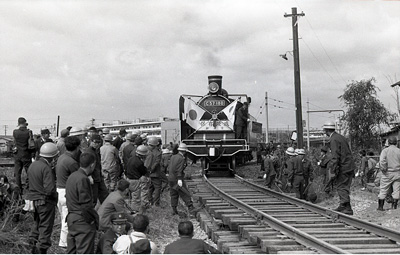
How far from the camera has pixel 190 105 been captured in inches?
733

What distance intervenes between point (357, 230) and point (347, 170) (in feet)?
6.91

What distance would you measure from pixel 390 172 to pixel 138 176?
5.79 m

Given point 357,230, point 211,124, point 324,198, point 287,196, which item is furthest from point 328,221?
point 211,124

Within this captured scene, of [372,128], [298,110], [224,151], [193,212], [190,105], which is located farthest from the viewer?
[372,128]

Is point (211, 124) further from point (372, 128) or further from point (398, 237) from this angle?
point (398, 237)

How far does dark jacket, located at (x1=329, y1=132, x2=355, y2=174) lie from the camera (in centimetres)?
944

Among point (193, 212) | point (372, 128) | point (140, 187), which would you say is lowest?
point (193, 212)

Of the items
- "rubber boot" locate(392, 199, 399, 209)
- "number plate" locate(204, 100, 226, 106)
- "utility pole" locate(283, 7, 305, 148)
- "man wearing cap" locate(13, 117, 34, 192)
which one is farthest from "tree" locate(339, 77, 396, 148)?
"man wearing cap" locate(13, 117, 34, 192)

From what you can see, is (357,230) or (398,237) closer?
(398,237)

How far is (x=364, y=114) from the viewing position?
882 inches

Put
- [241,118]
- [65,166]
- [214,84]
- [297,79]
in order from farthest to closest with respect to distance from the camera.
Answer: [297,79]
[214,84]
[241,118]
[65,166]

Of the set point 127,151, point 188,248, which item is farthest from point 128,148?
point 188,248

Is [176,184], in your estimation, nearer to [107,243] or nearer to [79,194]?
[107,243]

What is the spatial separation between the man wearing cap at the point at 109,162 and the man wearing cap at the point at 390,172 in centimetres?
610
